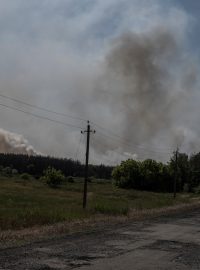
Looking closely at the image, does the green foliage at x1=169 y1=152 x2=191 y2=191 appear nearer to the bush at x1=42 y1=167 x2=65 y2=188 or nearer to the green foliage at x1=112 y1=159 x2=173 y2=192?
the green foliage at x1=112 y1=159 x2=173 y2=192

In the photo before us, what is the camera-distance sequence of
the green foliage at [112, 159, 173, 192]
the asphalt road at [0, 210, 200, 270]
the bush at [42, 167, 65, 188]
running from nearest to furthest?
the asphalt road at [0, 210, 200, 270]
the green foliage at [112, 159, 173, 192]
the bush at [42, 167, 65, 188]

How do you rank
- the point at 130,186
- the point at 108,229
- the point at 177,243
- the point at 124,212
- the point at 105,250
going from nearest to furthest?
the point at 105,250 → the point at 177,243 → the point at 108,229 → the point at 124,212 → the point at 130,186

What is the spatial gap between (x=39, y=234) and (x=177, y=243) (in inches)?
214

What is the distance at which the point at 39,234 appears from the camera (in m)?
21.1

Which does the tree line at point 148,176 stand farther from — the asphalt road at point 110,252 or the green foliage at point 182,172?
the asphalt road at point 110,252

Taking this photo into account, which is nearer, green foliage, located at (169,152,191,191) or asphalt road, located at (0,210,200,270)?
asphalt road, located at (0,210,200,270)

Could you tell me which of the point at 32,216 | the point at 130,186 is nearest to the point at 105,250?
the point at 32,216

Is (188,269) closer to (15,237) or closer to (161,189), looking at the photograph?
(15,237)

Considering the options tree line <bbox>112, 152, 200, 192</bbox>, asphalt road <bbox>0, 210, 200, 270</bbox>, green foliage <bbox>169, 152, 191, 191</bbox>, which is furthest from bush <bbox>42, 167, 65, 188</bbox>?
asphalt road <bbox>0, 210, 200, 270</bbox>

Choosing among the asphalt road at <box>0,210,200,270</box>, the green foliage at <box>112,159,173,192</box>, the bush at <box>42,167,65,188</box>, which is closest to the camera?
the asphalt road at <box>0,210,200,270</box>

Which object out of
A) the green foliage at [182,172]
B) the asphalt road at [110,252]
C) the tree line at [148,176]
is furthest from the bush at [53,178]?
the asphalt road at [110,252]

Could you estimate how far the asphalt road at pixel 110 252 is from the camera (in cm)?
1329

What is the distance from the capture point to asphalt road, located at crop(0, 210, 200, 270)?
13285 millimetres

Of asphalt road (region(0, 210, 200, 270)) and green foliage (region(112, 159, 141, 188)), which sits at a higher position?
green foliage (region(112, 159, 141, 188))
